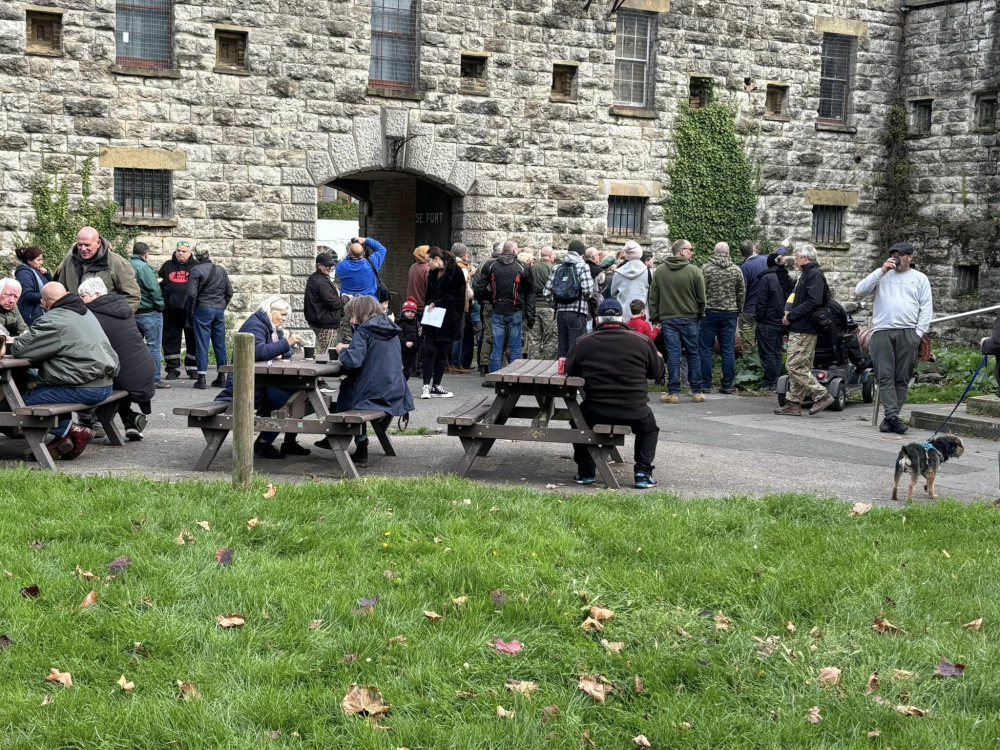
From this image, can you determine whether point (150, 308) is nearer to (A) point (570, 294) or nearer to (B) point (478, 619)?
(A) point (570, 294)

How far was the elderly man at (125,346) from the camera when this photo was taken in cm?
1016

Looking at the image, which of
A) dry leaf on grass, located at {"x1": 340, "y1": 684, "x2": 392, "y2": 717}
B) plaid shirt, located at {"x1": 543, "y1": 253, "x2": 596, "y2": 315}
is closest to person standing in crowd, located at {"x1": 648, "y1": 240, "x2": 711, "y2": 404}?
plaid shirt, located at {"x1": 543, "y1": 253, "x2": 596, "y2": 315}

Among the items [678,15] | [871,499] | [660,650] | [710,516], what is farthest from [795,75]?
[660,650]

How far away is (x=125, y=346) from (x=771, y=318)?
29.4 ft

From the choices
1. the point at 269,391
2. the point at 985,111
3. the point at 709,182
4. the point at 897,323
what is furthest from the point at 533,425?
the point at 985,111

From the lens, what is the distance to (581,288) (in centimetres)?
1543

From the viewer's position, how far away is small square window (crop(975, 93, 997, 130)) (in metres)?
22.1

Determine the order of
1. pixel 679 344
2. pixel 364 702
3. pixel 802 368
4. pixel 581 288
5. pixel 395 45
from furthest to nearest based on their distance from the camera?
pixel 395 45, pixel 581 288, pixel 679 344, pixel 802 368, pixel 364 702

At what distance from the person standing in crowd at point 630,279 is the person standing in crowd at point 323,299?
12.2 ft

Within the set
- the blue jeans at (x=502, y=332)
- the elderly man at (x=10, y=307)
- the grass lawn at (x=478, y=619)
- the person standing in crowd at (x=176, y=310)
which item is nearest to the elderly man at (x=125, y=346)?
the elderly man at (x=10, y=307)

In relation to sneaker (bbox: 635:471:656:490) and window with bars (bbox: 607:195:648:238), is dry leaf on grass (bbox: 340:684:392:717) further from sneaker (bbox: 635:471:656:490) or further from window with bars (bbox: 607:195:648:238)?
window with bars (bbox: 607:195:648:238)

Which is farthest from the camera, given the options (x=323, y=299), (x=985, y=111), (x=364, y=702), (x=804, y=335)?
(x=985, y=111)

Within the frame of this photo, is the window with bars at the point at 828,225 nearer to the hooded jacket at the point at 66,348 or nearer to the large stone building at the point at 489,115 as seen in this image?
the large stone building at the point at 489,115

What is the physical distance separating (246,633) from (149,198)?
13656 millimetres
